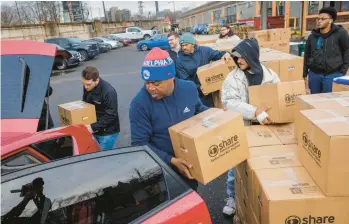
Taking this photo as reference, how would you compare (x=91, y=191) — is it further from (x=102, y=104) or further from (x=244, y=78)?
(x=102, y=104)

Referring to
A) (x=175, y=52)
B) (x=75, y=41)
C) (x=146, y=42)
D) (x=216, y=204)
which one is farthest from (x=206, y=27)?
(x=216, y=204)

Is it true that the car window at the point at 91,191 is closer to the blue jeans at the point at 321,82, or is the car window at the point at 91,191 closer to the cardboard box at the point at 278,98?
the cardboard box at the point at 278,98

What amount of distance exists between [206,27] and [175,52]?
94.2ft

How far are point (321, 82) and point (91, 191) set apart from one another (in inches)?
140

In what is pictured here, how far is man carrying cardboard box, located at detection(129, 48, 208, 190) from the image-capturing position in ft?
6.30

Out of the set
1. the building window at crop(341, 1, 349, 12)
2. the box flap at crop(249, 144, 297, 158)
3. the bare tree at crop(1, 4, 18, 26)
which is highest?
the bare tree at crop(1, 4, 18, 26)

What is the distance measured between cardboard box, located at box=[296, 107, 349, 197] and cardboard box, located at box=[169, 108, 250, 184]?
40 cm

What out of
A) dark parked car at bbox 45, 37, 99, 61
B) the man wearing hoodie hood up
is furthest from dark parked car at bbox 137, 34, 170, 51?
the man wearing hoodie hood up

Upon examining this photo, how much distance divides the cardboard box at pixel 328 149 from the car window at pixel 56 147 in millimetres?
1736

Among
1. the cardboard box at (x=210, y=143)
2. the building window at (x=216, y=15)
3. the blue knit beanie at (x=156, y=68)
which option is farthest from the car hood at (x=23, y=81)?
the building window at (x=216, y=15)

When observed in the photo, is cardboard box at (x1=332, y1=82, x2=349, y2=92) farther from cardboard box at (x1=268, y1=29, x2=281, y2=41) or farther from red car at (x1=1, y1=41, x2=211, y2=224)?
cardboard box at (x1=268, y1=29, x2=281, y2=41)

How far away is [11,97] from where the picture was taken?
243 centimetres

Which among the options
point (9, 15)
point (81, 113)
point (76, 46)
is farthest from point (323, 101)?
point (9, 15)

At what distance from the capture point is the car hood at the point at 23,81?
2363 millimetres
